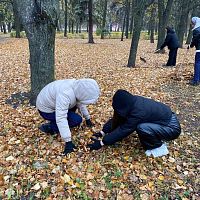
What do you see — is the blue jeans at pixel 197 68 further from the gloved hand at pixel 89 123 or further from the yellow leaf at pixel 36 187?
the yellow leaf at pixel 36 187

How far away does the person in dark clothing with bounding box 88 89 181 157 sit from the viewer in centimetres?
353

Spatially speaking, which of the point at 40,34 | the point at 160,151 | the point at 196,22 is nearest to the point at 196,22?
the point at 196,22

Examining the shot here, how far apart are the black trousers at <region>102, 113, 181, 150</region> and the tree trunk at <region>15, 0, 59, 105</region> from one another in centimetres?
257

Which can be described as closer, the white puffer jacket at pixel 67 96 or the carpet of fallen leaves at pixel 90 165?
the carpet of fallen leaves at pixel 90 165

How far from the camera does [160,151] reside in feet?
12.9

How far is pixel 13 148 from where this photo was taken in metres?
4.16

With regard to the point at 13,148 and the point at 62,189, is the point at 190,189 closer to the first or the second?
the point at 62,189

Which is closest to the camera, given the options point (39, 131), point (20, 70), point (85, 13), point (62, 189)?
point (62, 189)

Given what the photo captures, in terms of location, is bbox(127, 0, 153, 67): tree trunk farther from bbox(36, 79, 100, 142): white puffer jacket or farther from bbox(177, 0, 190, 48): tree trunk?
bbox(177, 0, 190, 48): tree trunk

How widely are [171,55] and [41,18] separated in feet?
23.1

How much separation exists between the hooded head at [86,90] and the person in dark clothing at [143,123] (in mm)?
304

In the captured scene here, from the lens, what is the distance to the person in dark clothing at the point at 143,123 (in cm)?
353

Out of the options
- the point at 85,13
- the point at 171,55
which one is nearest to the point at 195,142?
the point at 171,55

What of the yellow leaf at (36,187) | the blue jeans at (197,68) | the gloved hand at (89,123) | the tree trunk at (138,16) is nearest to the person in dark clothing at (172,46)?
the tree trunk at (138,16)
